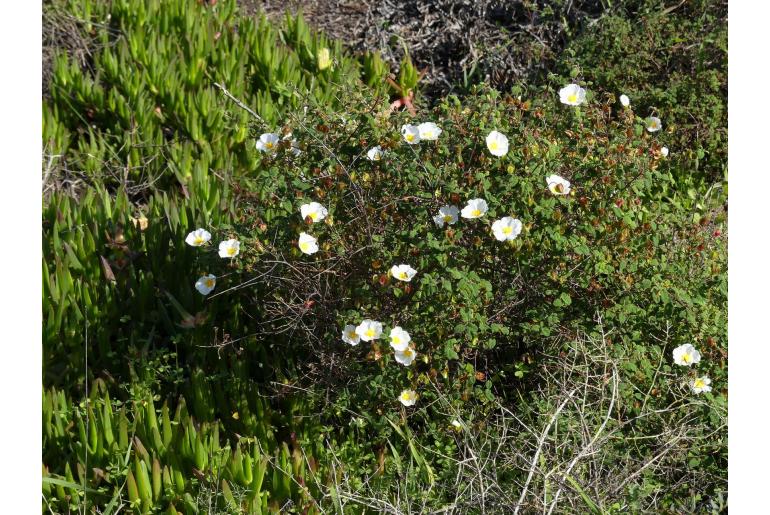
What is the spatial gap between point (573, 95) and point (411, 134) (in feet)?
1.80

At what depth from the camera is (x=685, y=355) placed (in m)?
2.53

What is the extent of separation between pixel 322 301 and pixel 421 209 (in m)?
0.37

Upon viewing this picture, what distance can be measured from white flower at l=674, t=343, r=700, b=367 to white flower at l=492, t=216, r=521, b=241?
0.56 metres

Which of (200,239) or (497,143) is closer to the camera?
(497,143)

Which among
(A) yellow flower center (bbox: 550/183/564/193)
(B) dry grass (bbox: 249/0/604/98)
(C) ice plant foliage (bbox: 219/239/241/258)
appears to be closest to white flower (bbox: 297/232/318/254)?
(C) ice plant foliage (bbox: 219/239/241/258)

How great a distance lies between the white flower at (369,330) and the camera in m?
2.38

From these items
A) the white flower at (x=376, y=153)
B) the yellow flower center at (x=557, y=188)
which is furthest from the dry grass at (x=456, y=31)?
the yellow flower center at (x=557, y=188)

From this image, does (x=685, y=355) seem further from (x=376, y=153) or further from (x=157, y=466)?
(x=157, y=466)

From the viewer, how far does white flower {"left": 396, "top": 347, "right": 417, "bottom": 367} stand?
7.93 feet

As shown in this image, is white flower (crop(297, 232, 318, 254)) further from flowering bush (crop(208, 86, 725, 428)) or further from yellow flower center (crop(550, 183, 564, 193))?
yellow flower center (crop(550, 183, 564, 193))

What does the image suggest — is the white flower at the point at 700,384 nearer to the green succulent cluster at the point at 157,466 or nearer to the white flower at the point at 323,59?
the green succulent cluster at the point at 157,466

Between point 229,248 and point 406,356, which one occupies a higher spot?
point 229,248

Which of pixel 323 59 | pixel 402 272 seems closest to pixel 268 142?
pixel 402 272

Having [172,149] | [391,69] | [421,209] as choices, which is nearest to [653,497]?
[421,209]
